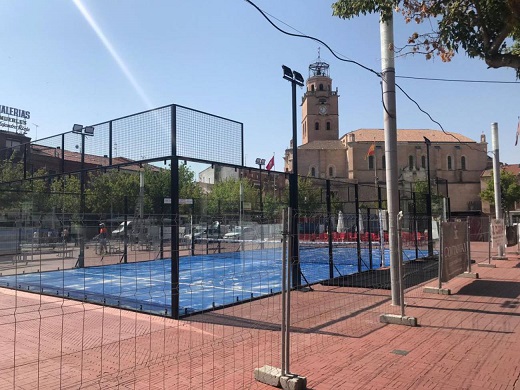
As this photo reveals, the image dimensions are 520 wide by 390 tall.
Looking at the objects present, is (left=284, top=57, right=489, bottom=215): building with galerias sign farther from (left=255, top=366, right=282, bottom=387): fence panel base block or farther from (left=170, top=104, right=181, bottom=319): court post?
(left=255, top=366, right=282, bottom=387): fence panel base block

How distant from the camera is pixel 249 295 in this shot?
11.4m

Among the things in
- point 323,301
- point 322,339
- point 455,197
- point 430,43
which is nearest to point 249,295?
point 323,301

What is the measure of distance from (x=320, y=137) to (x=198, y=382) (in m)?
96.6

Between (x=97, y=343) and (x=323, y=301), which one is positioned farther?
(x=323, y=301)

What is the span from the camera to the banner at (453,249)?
11.1 m

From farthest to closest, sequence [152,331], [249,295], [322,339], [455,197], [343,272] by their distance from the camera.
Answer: [455,197] → [343,272] → [249,295] → [152,331] → [322,339]

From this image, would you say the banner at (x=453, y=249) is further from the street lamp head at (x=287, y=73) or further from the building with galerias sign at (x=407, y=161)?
the building with galerias sign at (x=407, y=161)

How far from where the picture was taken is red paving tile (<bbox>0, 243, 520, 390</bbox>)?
5234mm

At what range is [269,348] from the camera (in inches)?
258

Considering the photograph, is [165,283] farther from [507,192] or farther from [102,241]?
[507,192]

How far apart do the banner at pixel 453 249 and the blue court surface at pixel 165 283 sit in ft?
11.9

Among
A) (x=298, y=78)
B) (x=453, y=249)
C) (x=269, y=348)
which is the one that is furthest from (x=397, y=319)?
(x=298, y=78)

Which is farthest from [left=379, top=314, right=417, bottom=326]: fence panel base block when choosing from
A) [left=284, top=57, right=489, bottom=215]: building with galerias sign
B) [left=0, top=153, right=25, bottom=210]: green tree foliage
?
[left=284, top=57, right=489, bottom=215]: building with galerias sign

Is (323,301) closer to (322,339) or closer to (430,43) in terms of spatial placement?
(322,339)
